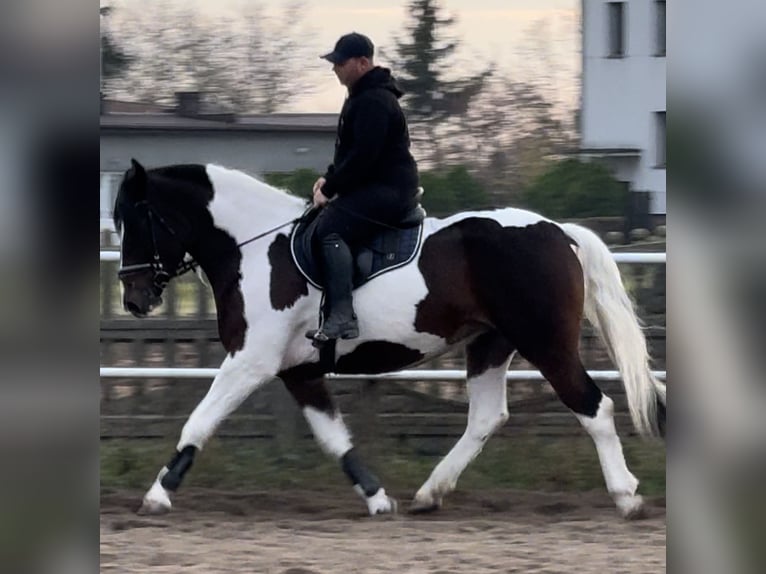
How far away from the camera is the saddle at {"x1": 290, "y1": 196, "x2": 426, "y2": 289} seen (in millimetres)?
5379

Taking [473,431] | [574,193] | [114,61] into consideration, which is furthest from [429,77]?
[473,431]

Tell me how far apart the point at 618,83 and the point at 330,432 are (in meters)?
4.37

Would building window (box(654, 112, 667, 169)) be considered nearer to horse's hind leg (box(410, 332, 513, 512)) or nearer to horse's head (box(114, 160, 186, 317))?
horse's hind leg (box(410, 332, 513, 512))

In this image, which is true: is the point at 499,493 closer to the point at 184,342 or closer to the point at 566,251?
the point at 566,251

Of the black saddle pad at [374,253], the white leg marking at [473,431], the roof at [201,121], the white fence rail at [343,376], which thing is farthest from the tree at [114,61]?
the white leg marking at [473,431]

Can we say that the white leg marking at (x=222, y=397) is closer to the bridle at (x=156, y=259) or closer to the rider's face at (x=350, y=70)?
the bridle at (x=156, y=259)

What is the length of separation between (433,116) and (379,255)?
11.1 ft

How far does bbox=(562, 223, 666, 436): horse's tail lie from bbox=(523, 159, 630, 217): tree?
2676mm

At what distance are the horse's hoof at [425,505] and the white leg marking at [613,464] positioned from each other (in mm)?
766

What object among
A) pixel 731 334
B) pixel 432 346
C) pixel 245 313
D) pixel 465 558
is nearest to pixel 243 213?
pixel 245 313

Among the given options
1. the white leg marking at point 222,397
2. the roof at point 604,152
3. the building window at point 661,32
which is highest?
the building window at point 661,32

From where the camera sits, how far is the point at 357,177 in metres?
5.40

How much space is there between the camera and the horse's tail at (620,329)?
5457 millimetres

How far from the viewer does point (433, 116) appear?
8.59 metres
